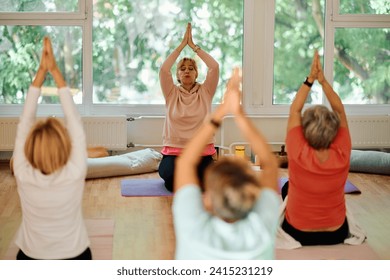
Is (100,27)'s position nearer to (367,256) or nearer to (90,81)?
(90,81)

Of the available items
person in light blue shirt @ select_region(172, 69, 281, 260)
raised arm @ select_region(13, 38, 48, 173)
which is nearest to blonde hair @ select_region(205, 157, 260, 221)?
person in light blue shirt @ select_region(172, 69, 281, 260)

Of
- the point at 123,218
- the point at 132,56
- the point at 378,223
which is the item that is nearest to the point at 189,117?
the point at 123,218

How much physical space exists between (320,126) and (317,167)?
229 millimetres

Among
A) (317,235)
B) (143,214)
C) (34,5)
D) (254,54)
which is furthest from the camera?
(254,54)

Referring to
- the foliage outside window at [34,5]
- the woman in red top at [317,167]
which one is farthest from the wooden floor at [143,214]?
the foliage outside window at [34,5]

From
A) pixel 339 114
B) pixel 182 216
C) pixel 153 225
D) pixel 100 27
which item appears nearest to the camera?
pixel 182 216

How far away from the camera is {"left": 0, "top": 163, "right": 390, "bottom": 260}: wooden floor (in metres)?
4.03

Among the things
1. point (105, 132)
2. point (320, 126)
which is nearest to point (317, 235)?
point (320, 126)

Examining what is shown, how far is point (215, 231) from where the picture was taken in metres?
2.13

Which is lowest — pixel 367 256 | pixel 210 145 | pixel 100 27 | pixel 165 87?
pixel 367 256

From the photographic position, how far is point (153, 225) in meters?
4.49

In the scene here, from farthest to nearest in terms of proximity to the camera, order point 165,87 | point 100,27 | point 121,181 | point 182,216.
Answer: point 100,27, point 121,181, point 165,87, point 182,216

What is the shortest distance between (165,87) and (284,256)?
1620mm

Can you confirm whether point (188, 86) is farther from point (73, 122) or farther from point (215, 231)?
point (215, 231)
